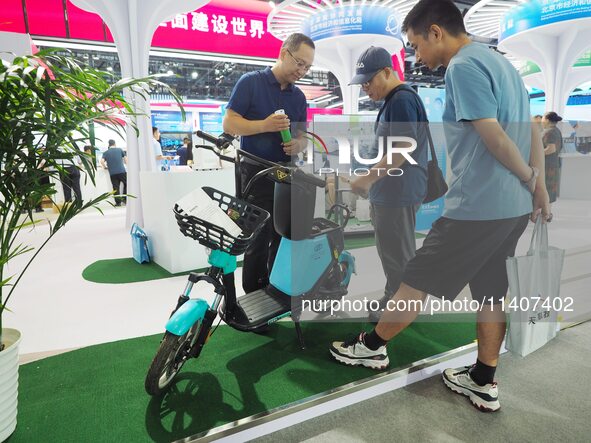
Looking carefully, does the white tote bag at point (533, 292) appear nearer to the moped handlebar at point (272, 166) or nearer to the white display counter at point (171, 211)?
the moped handlebar at point (272, 166)

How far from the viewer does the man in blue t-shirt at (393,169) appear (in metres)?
2.00

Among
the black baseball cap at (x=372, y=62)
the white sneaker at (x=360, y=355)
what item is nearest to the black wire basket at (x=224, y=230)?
the white sneaker at (x=360, y=355)

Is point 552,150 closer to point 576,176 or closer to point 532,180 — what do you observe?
point 532,180

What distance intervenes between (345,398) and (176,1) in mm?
5333

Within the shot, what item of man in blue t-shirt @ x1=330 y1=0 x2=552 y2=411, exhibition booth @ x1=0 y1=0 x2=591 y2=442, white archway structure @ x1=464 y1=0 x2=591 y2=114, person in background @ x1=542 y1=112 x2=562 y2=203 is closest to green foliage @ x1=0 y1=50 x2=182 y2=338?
exhibition booth @ x1=0 y1=0 x2=591 y2=442

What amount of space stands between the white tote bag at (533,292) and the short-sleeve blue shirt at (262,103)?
4.29ft

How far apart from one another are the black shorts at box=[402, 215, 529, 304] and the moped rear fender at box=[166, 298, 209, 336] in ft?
2.89

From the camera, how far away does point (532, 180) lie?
156 centimetres

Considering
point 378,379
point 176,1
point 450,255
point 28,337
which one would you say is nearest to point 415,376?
point 378,379

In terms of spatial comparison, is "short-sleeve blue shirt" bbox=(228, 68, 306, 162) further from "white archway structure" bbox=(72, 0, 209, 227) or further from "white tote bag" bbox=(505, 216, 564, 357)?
"white archway structure" bbox=(72, 0, 209, 227)

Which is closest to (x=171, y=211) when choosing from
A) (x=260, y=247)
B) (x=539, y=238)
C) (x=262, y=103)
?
(x=260, y=247)

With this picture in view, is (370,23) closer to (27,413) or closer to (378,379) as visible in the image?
(378,379)

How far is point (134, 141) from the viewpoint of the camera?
5484 millimetres

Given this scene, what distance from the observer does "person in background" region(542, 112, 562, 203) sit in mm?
3729
